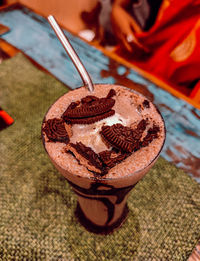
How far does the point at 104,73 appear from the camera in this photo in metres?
1.51

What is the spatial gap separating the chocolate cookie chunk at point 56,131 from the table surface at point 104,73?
70 cm

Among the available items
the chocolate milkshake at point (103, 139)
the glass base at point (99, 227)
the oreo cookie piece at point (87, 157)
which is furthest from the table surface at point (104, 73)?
the oreo cookie piece at point (87, 157)

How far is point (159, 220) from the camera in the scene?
3.26ft

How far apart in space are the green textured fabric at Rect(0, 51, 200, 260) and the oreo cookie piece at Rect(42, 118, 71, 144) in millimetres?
524

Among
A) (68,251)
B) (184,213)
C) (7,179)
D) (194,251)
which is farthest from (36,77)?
(194,251)

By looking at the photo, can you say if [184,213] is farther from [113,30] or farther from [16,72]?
[113,30]

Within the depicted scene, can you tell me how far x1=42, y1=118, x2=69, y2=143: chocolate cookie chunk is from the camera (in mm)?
632

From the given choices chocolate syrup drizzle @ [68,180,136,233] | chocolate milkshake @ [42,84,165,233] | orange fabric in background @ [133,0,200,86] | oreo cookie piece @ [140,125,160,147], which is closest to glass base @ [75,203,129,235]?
chocolate syrup drizzle @ [68,180,136,233]

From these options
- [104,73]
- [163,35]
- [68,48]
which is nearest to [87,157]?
[68,48]

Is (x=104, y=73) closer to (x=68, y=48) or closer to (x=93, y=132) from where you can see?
(x=68, y=48)

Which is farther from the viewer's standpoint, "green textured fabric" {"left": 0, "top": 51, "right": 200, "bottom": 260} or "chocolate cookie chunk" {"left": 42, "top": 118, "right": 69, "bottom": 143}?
"green textured fabric" {"left": 0, "top": 51, "right": 200, "bottom": 260}

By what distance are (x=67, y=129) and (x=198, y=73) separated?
1.27m

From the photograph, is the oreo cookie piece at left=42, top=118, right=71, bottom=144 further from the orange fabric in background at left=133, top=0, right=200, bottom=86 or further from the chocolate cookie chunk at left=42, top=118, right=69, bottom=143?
the orange fabric in background at left=133, top=0, right=200, bottom=86

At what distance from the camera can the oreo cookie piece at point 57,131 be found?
2.07 feet
